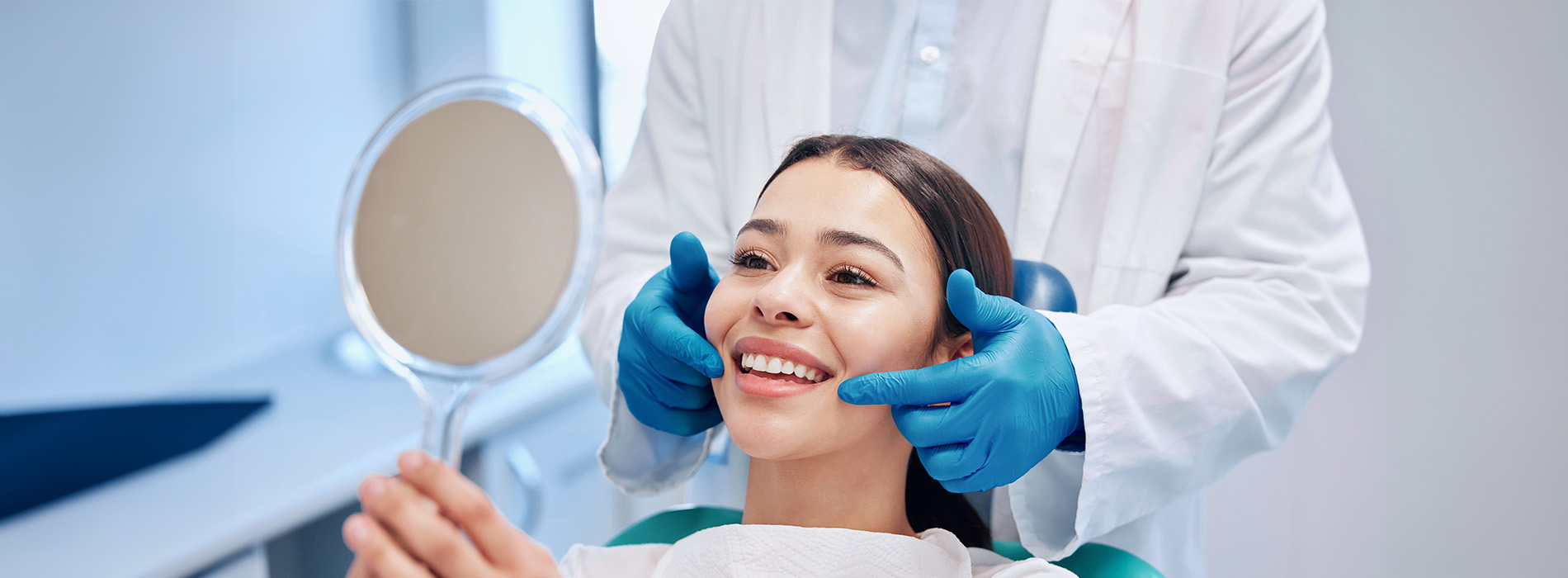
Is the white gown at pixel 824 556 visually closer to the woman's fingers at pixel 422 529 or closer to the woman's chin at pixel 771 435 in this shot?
the woman's chin at pixel 771 435

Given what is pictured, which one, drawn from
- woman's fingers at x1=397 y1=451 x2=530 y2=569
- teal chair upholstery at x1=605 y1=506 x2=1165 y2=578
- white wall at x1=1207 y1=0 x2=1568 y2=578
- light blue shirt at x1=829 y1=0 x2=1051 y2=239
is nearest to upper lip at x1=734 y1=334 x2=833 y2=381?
teal chair upholstery at x1=605 y1=506 x2=1165 y2=578

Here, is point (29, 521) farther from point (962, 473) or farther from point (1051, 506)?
point (1051, 506)

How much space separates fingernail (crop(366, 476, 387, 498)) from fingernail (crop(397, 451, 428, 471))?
0.06 feet

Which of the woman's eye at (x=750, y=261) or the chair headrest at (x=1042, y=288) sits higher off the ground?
the woman's eye at (x=750, y=261)

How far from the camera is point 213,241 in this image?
5.69ft

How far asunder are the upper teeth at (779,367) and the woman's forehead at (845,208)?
0.16 m

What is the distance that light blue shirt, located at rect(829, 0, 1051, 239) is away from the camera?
153cm

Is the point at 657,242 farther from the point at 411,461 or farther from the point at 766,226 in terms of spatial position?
the point at 411,461

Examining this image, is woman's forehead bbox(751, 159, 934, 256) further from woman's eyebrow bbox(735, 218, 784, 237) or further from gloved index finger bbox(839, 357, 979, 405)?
gloved index finger bbox(839, 357, 979, 405)

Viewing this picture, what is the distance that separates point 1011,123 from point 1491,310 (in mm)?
989

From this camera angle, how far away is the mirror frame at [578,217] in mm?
923

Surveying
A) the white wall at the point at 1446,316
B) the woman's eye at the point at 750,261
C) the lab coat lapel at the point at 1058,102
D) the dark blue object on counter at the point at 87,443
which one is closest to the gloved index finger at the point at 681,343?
the woman's eye at the point at 750,261

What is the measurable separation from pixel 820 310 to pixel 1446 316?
1366 mm

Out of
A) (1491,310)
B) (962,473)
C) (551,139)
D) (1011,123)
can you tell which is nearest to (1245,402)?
(962,473)
